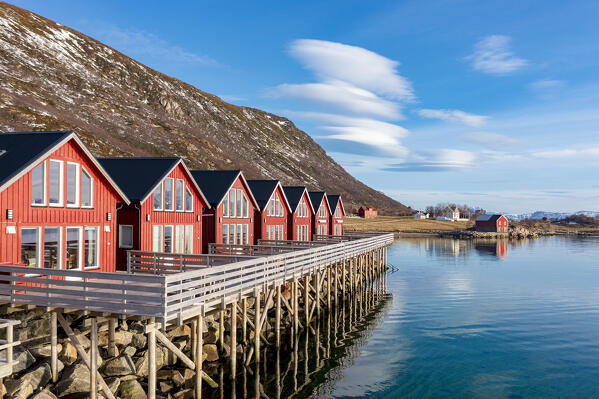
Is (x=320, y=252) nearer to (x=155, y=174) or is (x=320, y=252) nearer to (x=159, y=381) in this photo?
(x=155, y=174)

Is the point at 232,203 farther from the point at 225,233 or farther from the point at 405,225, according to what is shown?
the point at 405,225

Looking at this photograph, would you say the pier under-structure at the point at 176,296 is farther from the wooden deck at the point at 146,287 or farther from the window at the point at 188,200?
the window at the point at 188,200

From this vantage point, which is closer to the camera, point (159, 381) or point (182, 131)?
point (159, 381)

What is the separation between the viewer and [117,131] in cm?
12962

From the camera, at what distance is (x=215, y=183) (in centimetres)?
3625

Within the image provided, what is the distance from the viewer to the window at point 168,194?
2852 cm

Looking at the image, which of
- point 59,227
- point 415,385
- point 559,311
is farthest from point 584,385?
point 59,227

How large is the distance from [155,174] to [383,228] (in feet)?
371

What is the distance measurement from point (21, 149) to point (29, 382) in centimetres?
964

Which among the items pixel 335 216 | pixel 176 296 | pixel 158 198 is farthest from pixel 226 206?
pixel 335 216

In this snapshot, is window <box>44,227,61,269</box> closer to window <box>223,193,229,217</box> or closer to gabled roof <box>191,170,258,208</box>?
gabled roof <box>191,170,258,208</box>

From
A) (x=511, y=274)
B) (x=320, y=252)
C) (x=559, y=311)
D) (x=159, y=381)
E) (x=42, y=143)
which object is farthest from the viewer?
(x=511, y=274)

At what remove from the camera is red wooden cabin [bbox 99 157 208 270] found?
87.7ft

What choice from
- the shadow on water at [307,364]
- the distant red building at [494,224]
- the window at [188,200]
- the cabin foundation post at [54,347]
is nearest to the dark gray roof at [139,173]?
the window at [188,200]
